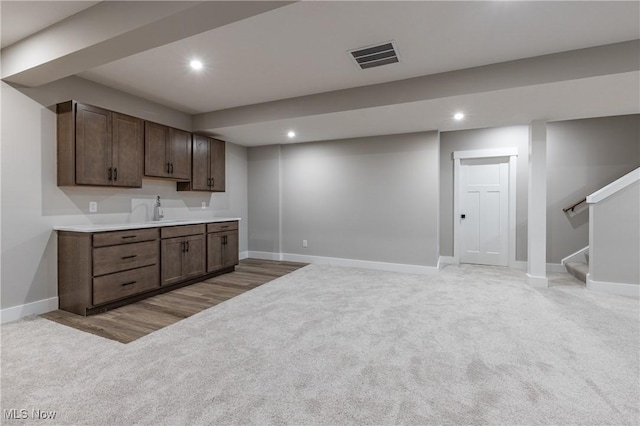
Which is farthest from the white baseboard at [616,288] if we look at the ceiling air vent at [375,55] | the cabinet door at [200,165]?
the cabinet door at [200,165]

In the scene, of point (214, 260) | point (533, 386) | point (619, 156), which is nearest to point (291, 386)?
point (533, 386)

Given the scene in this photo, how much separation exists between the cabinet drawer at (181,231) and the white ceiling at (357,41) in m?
1.76

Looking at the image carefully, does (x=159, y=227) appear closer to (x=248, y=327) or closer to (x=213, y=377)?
(x=248, y=327)

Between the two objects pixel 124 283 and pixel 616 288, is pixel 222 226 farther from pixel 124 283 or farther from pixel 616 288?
pixel 616 288

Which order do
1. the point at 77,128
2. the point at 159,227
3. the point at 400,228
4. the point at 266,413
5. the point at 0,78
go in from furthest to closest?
the point at 400,228 < the point at 159,227 < the point at 77,128 < the point at 0,78 < the point at 266,413

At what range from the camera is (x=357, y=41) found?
8.41 feet

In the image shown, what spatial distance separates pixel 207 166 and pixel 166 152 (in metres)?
0.82

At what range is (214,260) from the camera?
4566mm

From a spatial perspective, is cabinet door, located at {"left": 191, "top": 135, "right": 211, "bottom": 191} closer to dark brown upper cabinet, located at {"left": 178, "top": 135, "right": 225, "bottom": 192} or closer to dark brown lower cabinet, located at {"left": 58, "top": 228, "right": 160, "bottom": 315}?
dark brown upper cabinet, located at {"left": 178, "top": 135, "right": 225, "bottom": 192}

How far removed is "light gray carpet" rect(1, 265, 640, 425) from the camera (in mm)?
1644

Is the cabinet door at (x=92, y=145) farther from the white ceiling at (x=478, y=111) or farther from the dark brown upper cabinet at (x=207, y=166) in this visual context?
the white ceiling at (x=478, y=111)

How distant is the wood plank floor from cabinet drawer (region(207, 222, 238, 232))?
744mm

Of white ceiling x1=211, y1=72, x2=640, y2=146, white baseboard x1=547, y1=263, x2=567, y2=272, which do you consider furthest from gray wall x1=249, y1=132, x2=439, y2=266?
white baseboard x1=547, y1=263, x2=567, y2=272

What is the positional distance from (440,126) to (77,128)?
182 inches
